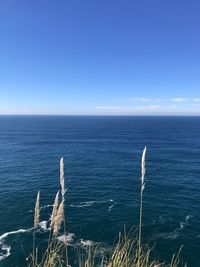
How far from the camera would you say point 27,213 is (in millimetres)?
49906

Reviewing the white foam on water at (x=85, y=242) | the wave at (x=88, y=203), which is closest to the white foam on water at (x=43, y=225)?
the white foam on water at (x=85, y=242)

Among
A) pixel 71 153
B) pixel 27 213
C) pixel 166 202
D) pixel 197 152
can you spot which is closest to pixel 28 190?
pixel 27 213

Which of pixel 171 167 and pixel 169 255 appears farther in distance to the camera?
pixel 171 167

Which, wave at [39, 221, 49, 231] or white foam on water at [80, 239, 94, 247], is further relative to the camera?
wave at [39, 221, 49, 231]

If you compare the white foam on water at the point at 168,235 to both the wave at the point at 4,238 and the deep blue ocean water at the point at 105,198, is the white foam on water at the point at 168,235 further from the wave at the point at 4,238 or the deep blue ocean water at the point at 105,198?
the wave at the point at 4,238

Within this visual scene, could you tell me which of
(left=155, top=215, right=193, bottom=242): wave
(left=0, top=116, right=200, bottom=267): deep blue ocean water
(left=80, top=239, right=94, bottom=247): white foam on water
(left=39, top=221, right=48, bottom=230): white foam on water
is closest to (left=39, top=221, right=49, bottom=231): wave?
(left=39, top=221, right=48, bottom=230): white foam on water

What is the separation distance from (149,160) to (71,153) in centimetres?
3493

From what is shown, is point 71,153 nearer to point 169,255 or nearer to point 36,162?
point 36,162

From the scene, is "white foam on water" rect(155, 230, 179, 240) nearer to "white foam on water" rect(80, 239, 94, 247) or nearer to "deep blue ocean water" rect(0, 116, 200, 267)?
"deep blue ocean water" rect(0, 116, 200, 267)

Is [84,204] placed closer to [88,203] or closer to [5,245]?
[88,203]

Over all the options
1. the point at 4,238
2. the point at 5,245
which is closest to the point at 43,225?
the point at 4,238

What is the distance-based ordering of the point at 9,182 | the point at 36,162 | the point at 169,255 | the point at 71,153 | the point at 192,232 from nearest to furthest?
the point at 169,255 < the point at 192,232 < the point at 9,182 < the point at 36,162 < the point at 71,153

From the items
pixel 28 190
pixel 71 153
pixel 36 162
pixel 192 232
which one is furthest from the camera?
pixel 71 153

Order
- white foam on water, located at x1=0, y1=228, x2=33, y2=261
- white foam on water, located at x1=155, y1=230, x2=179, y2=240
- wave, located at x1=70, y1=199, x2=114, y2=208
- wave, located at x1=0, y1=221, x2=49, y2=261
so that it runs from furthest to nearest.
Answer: wave, located at x1=70, y1=199, x2=114, y2=208
white foam on water, located at x1=155, y1=230, x2=179, y2=240
wave, located at x1=0, y1=221, x2=49, y2=261
white foam on water, located at x1=0, y1=228, x2=33, y2=261
